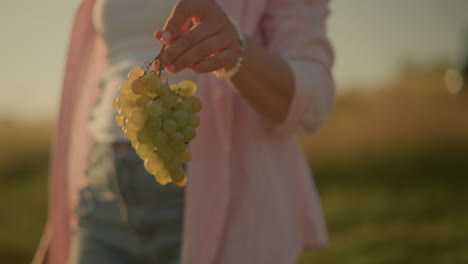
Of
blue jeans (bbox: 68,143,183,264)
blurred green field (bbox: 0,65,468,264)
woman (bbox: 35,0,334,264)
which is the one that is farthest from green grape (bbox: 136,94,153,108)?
blurred green field (bbox: 0,65,468,264)

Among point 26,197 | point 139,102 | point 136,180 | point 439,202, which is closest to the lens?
point 139,102

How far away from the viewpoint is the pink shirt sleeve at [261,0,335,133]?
129 cm

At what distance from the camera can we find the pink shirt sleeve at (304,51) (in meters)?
1.29

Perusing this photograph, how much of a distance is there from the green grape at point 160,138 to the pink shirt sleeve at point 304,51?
505mm

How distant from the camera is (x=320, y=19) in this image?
1399 millimetres

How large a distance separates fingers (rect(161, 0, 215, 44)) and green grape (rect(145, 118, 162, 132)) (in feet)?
0.42

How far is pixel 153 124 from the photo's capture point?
82 cm

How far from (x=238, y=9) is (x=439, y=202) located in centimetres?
448

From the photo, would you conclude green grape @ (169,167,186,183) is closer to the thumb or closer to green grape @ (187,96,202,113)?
green grape @ (187,96,202,113)

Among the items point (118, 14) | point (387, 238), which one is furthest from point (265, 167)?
point (387, 238)

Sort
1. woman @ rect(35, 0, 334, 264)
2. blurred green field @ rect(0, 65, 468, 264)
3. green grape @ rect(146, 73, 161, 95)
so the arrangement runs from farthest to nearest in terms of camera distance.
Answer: blurred green field @ rect(0, 65, 468, 264) → woman @ rect(35, 0, 334, 264) → green grape @ rect(146, 73, 161, 95)

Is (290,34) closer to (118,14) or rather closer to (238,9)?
(238,9)

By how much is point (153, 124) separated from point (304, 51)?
64 cm

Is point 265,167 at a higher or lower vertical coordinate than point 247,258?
higher
